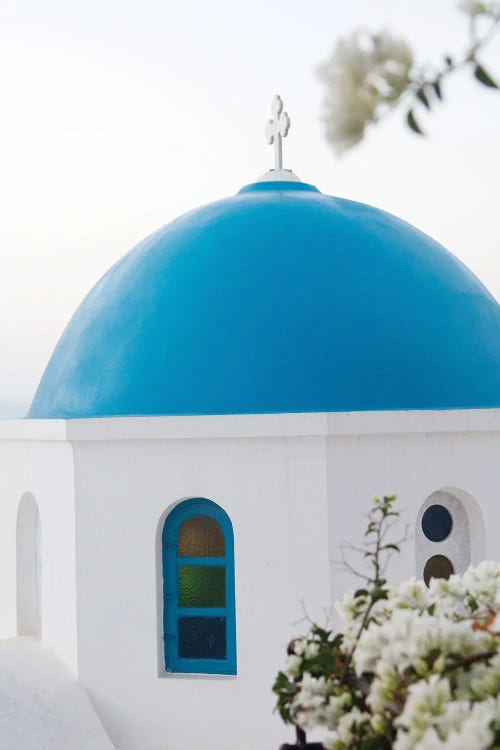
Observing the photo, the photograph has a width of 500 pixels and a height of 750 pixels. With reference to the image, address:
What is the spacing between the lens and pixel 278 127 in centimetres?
971

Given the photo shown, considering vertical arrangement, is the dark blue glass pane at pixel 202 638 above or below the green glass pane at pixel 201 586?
below

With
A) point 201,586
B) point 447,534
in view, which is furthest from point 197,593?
point 447,534

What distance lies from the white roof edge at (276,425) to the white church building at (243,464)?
0.04 feet

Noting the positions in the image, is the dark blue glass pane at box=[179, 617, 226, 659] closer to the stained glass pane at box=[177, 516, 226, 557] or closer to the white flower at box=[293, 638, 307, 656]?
the stained glass pane at box=[177, 516, 226, 557]

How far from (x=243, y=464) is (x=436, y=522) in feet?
4.92

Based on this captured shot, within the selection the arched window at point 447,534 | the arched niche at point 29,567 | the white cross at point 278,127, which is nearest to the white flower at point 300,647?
the arched window at point 447,534

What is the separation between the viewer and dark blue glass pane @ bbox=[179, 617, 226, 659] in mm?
7508

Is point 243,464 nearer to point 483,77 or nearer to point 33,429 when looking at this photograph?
point 33,429

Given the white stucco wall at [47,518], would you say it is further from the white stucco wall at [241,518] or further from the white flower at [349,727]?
the white flower at [349,727]

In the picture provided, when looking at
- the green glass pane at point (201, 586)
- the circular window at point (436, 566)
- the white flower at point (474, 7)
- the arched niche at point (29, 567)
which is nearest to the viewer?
the white flower at point (474, 7)

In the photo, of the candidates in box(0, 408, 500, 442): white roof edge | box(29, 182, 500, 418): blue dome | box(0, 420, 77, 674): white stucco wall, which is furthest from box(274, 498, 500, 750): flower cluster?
box(0, 420, 77, 674): white stucco wall

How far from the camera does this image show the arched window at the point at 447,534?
25.0 ft

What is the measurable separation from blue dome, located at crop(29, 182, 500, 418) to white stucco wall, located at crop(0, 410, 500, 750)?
25 cm

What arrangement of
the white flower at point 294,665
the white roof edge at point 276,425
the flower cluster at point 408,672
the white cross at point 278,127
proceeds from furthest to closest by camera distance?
1. the white cross at point 278,127
2. the white roof edge at point 276,425
3. the white flower at point 294,665
4. the flower cluster at point 408,672
